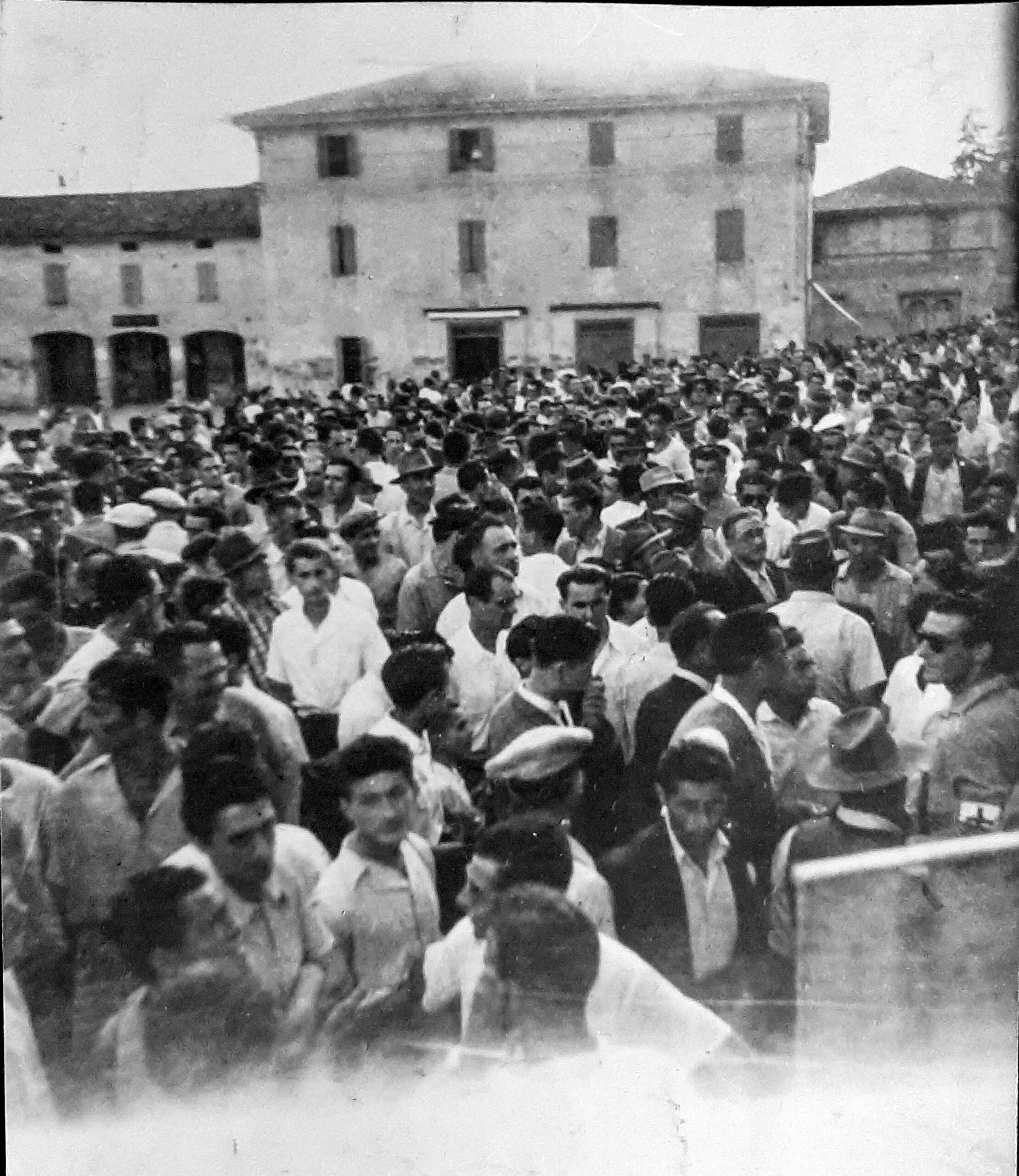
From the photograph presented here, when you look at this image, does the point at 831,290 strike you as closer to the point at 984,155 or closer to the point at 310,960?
the point at 984,155

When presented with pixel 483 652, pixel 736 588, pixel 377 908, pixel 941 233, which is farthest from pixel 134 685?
pixel 941 233

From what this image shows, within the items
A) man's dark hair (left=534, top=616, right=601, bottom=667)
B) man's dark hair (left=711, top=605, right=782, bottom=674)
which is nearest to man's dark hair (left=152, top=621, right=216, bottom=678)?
man's dark hair (left=534, top=616, right=601, bottom=667)

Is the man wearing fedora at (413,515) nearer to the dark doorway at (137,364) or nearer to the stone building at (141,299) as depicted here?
the stone building at (141,299)

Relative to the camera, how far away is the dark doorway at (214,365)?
15.2ft

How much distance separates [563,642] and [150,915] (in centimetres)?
157

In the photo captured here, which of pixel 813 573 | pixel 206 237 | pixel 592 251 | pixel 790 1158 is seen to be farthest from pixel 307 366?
pixel 790 1158

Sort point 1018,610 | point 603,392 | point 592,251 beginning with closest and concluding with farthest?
point 1018,610, point 592,251, point 603,392

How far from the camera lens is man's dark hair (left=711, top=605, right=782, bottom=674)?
4.24 meters

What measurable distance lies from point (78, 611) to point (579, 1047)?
2126 mm

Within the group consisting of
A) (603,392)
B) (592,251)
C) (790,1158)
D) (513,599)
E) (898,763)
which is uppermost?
(592,251)

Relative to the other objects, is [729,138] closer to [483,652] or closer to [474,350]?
[474,350]

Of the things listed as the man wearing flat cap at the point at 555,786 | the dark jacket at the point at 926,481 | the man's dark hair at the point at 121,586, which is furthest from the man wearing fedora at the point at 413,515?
the dark jacket at the point at 926,481

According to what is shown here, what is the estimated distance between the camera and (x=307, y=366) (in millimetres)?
5234

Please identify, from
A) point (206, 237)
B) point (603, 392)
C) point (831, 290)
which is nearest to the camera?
point (206, 237)
